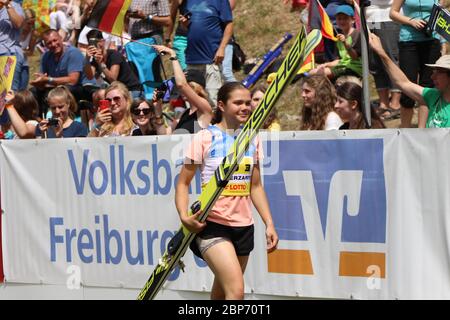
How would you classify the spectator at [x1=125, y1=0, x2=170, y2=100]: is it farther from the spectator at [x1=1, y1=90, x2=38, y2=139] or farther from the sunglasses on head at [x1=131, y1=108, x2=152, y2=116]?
the sunglasses on head at [x1=131, y1=108, x2=152, y2=116]

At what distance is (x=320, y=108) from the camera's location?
29.7ft

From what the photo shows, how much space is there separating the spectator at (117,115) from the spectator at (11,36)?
12.2 feet

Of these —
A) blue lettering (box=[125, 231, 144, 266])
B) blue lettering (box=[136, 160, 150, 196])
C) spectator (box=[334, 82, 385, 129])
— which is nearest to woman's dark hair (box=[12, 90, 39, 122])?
blue lettering (box=[136, 160, 150, 196])

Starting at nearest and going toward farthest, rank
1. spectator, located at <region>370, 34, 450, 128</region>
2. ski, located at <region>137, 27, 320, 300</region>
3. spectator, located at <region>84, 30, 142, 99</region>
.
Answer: ski, located at <region>137, 27, 320, 300</region>
spectator, located at <region>370, 34, 450, 128</region>
spectator, located at <region>84, 30, 142, 99</region>

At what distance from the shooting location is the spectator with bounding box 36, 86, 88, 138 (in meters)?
10.5

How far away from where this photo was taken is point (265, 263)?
8.67 metres

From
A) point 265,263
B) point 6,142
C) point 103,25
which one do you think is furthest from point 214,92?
point 265,263

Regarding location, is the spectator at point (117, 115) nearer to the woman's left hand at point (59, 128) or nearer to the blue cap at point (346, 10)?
the woman's left hand at point (59, 128)

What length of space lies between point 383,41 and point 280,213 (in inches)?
143

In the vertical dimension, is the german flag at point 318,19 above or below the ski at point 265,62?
above

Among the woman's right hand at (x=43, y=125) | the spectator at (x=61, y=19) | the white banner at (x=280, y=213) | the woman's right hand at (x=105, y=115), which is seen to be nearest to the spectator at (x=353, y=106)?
the white banner at (x=280, y=213)

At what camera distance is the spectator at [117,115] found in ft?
32.7

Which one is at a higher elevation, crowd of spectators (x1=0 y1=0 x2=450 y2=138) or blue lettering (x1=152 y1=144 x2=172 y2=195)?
crowd of spectators (x1=0 y1=0 x2=450 y2=138)

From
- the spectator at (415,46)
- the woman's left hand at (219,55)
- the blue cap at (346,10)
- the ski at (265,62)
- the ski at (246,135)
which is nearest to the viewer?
the ski at (246,135)
